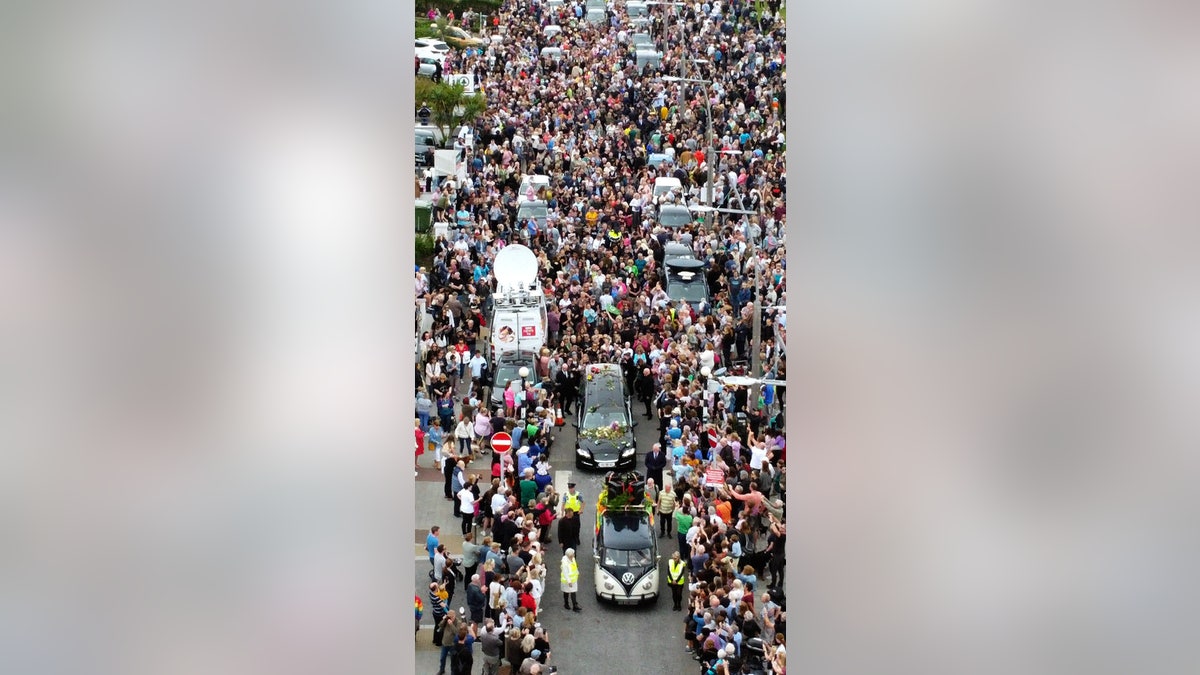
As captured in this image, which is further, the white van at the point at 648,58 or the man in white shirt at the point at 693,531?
the white van at the point at 648,58

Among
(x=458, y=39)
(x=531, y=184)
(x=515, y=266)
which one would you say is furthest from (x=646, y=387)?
(x=458, y=39)

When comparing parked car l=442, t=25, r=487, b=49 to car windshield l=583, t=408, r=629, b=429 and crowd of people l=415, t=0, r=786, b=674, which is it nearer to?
crowd of people l=415, t=0, r=786, b=674

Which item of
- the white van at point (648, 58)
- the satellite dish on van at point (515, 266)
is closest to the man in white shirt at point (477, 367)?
the satellite dish on van at point (515, 266)

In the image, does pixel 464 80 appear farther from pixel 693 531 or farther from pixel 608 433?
pixel 693 531

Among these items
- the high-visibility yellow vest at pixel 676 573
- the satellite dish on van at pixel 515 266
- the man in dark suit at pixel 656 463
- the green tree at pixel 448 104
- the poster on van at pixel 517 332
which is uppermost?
the green tree at pixel 448 104

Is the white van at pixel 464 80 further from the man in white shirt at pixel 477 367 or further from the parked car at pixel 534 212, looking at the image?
the man in white shirt at pixel 477 367

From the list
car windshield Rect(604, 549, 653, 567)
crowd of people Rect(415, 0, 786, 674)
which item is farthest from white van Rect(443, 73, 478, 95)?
car windshield Rect(604, 549, 653, 567)
